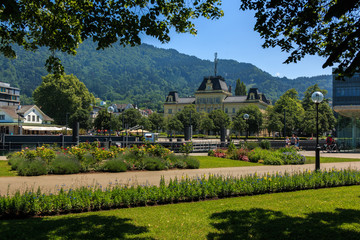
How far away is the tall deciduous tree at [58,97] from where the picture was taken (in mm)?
83875

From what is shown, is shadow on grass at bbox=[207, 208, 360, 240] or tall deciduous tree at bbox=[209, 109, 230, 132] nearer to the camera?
shadow on grass at bbox=[207, 208, 360, 240]

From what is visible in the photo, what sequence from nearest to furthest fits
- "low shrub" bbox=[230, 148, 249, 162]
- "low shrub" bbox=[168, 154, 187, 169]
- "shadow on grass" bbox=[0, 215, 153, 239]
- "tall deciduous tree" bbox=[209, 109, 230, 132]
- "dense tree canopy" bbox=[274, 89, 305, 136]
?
"shadow on grass" bbox=[0, 215, 153, 239] < "low shrub" bbox=[168, 154, 187, 169] < "low shrub" bbox=[230, 148, 249, 162] < "dense tree canopy" bbox=[274, 89, 305, 136] < "tall deciduous tree" bbox=[209, 109, 230, 132]

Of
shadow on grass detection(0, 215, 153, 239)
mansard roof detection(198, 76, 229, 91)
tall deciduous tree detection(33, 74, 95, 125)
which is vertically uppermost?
mansard roof detection(198, 76, 229, 91)

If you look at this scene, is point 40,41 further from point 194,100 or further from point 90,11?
point 194,100

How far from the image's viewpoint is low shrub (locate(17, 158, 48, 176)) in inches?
493

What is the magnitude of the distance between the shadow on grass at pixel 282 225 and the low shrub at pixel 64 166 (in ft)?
27.8

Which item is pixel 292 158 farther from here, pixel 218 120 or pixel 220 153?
pixel 218 120

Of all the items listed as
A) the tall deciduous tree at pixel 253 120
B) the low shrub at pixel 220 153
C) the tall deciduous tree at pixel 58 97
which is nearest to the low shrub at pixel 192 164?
the low shrub at pixel 220 153

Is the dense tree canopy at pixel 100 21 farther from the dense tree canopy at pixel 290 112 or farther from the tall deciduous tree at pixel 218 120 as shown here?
the tall deciduous tree at pixel 218 120

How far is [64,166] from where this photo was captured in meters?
13.4

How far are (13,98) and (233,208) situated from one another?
138 m

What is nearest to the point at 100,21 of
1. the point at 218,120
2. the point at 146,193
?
the point at 146,193

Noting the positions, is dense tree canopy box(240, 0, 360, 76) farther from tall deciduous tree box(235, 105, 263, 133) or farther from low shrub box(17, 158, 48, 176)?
tall deciduous tree box(235, 105, 263, 133)

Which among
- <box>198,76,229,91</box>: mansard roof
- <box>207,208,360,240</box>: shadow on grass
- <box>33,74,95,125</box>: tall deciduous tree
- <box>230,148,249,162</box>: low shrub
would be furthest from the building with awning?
<box>207,208,360,240</box>: shadow on grass
